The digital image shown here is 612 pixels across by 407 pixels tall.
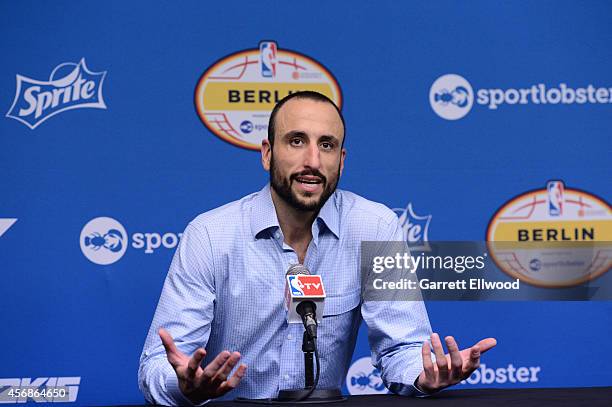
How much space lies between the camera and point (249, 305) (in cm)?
217

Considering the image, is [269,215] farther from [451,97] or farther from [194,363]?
[451,97]

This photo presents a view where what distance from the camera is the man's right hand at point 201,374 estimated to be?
1.48 m

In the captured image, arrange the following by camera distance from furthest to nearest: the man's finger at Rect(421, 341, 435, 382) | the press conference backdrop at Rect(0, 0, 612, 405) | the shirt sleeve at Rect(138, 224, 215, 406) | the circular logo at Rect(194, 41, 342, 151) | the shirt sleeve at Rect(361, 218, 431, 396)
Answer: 1. the circular logo at Rect(194, 41, 342, 151)
2. the press conference backdrop at Rect(0, 0, 612, 405)
3. the shirt sleeve at Rect(361, 218, 431, 396)
4. the shirt sleeve at Rect(138, 224, 215, 406)
5. the man's finger at Rect(421, 341, 435, 382)

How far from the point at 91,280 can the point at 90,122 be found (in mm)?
577

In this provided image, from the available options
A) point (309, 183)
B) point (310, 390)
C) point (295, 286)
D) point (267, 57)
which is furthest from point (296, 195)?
point (267, 57)

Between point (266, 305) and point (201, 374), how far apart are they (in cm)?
63

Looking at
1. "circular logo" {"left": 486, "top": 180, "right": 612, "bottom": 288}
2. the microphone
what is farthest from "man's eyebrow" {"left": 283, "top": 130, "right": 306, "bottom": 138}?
"circular logo" {"left": 486, "top": 180, "right": 612, "bottom": 288}

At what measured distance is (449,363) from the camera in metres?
1.71

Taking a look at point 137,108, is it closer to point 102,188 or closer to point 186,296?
point 102,188

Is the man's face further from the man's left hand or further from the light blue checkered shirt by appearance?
the man's left hand

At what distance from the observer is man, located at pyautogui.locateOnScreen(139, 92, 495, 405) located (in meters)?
2.09

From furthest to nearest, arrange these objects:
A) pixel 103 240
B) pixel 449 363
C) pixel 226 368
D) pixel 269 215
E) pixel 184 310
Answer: pixel 103 240
pixel 269 215
pixel 184 310
pixel 449 363
pixel 226 368

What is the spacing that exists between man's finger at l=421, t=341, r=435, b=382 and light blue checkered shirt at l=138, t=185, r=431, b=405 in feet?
0.86

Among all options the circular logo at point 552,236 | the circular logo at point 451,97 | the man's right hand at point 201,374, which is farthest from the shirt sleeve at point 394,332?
the circular logo at point 451,97
